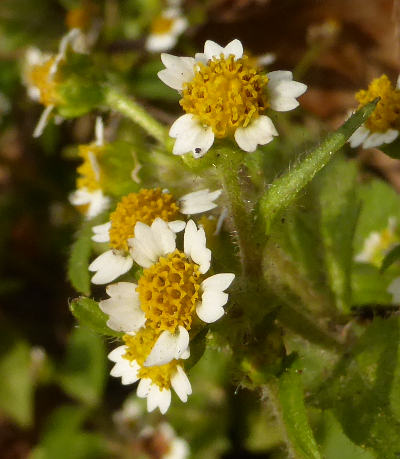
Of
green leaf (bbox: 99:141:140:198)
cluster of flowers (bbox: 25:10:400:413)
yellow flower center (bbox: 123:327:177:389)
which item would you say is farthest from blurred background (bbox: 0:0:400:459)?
yellow flower center (bbox: 123:327:177:389)

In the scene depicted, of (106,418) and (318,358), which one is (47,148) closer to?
(106,418)

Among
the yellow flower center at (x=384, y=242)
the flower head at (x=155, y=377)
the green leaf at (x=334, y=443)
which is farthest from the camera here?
the yellow flower center at (x=384, y=242)

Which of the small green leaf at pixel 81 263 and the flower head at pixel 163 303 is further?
the small green leaf at pixel 81 263

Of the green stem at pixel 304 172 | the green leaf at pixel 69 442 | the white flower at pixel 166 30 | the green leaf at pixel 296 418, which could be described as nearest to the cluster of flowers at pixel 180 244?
the green stem at pixel 304 172

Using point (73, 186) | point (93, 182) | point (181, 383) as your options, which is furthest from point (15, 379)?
point (181, 383)

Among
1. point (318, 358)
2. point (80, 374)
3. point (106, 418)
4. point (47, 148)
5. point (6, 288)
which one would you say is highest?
point (318, 358)

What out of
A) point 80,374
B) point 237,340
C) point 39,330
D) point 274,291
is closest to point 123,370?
point 237,340

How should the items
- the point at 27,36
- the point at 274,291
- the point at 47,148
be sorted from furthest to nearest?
1. the point at 27,36
2. the point at 47,148
3. the point at 274,291

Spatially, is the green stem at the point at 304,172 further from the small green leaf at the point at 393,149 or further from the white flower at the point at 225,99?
the small green leaf at the point at 393,149
